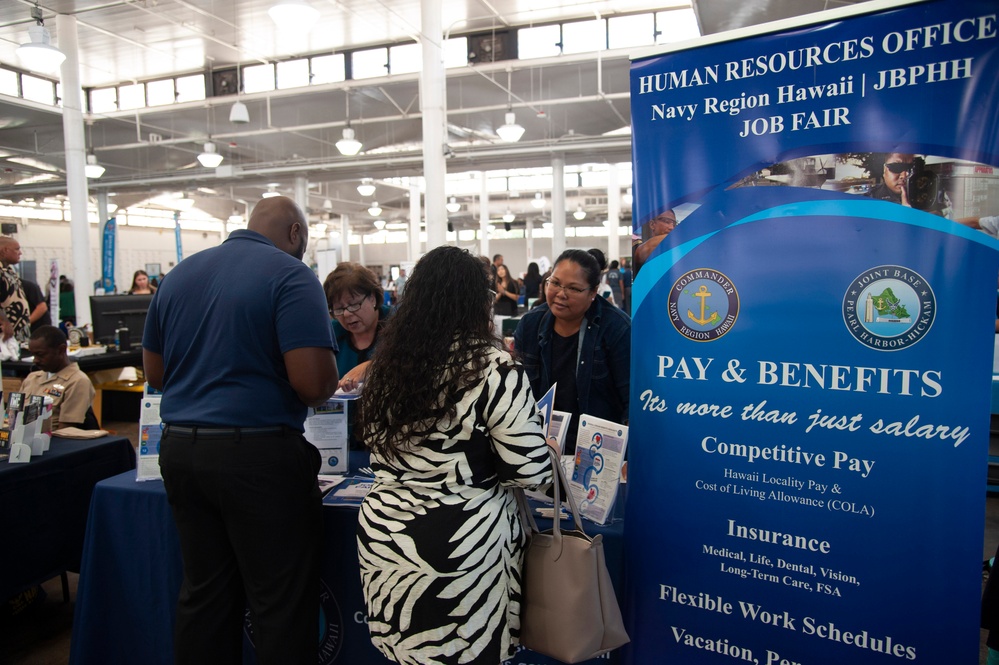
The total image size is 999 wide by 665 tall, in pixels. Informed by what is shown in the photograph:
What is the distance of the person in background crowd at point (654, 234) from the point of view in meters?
1.73

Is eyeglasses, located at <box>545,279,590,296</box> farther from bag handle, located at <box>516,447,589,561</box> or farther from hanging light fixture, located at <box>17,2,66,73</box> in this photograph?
hanging light fixture, located at <box>17,2,66,73</box>

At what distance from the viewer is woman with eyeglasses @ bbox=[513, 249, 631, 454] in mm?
2311

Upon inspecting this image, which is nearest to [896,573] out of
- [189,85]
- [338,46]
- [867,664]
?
[867,664]

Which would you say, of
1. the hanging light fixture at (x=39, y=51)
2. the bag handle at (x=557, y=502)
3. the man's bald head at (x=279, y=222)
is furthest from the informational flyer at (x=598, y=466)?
the hanging light fixture at (x=39, y=51)

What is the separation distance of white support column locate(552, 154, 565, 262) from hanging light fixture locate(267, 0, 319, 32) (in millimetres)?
8183

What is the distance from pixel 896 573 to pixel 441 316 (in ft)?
4.12

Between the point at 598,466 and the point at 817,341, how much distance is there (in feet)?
2.20

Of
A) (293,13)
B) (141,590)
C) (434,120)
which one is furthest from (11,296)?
(434,120)

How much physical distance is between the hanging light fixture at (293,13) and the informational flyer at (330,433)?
479 cm

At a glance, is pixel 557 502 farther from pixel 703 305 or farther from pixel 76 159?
pixel 76 159

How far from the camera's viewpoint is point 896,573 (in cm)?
150

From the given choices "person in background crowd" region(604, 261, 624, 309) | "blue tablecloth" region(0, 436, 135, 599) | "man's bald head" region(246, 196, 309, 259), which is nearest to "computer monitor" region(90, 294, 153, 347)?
"blue tablecloth" region(0, 436, 135, 599)

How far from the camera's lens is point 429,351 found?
1.38 m

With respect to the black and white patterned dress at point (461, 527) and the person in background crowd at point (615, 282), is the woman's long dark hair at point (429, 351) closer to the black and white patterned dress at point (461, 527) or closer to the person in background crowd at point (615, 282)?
the black and white patterned dress at point (461, 527)
